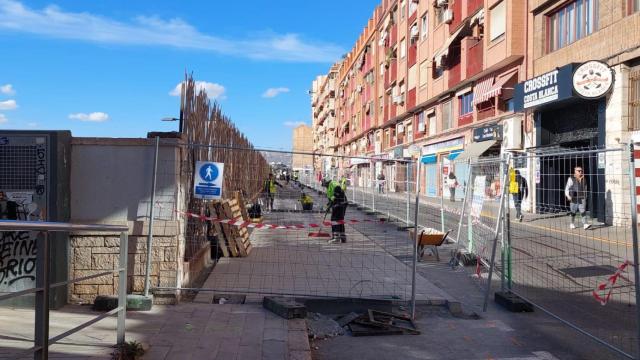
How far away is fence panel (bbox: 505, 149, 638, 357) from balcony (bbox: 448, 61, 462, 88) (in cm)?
2245

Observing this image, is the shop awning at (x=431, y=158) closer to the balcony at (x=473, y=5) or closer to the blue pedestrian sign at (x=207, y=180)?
the balcony at (x=473, y=5)

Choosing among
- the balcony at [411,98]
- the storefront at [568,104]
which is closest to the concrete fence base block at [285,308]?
the storefront at [568,104]

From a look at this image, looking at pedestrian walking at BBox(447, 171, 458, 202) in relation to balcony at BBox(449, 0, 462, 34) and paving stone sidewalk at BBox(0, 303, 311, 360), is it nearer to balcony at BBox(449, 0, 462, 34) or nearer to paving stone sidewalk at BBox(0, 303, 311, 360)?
paving stone sidewalk at BBox(0, 303, 311, 360)

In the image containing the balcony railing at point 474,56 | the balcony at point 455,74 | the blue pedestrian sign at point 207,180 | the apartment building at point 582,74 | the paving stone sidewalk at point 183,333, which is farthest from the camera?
the balcony at point 455,74

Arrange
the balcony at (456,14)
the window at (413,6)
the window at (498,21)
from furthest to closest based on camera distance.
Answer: the window at (413,6) → the balcony at (456,14) → the window at (498,21)

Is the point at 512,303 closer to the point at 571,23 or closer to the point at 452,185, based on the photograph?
the point at 452,185

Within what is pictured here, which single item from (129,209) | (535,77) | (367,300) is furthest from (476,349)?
(535,77)

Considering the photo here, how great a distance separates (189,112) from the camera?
778 cm

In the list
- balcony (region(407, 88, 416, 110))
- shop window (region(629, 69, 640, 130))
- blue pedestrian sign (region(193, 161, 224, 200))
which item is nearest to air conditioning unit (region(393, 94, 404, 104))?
balcony (region(407, 88, 416, 110))

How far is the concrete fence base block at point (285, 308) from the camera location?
20.4 ft

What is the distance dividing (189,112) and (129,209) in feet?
5.69

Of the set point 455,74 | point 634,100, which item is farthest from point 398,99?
point 634,100

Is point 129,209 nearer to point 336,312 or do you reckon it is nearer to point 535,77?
point 336,312

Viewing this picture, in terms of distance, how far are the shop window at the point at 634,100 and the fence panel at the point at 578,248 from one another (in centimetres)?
953
